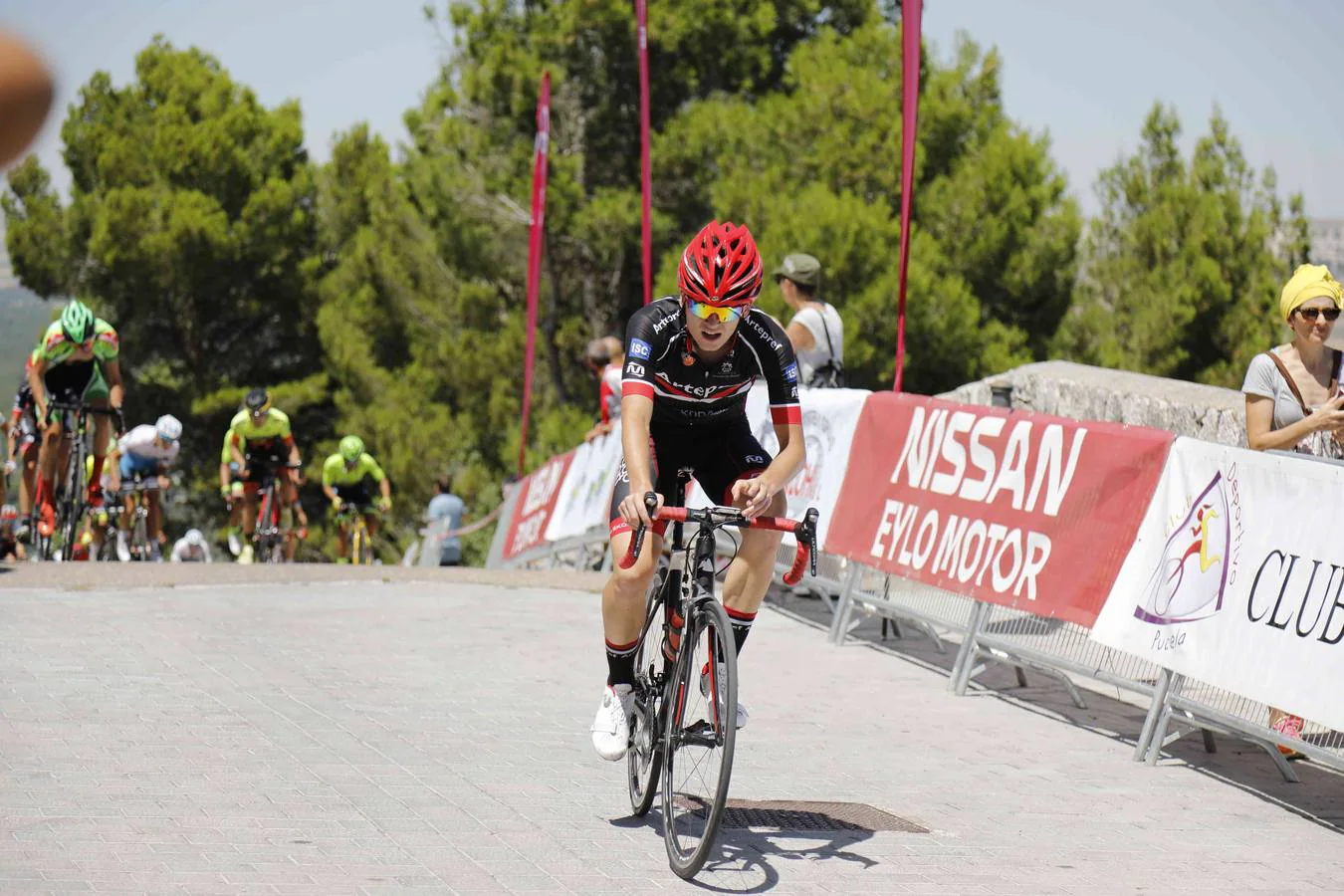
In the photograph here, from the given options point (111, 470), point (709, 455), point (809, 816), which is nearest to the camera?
point (709, 455)

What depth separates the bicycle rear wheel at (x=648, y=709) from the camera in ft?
19.5

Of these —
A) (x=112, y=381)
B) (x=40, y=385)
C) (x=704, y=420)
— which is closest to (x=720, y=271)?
(x=704, y=420)

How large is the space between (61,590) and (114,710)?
14.3ft

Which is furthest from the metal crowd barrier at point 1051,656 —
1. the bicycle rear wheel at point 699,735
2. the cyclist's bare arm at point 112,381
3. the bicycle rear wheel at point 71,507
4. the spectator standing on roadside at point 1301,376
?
the bicycle rear wheel at point 71,507

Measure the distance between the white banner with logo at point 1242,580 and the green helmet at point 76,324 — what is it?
869 centimetres

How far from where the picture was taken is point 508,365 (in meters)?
38.3

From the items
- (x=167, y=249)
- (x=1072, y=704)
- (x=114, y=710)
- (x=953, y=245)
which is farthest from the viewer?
(x=167, y=249)

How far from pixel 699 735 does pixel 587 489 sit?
1114cm

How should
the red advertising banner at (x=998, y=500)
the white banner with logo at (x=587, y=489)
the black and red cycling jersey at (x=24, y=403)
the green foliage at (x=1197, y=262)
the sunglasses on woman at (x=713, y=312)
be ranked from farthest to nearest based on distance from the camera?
1. the green foliage at (x=1197, y=262)
2. the white banner with logo at (x=587, y=489)
3. the black and red cycling jersey at (x=24, y=403)
4. the red advertising banner at (x=998, y=500)
5. the sunglasses on woman at (x=713, y=312)

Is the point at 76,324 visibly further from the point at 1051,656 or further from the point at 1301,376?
the point at 1301,376

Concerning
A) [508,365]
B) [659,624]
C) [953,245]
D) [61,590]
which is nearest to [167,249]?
[508,365]

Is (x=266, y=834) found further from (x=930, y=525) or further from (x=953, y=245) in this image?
(x=953, y=245)

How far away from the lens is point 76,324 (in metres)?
13.3

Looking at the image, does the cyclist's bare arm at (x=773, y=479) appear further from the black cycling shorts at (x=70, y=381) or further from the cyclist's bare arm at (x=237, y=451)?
the cyclist's bare arm at (x=237, y=451)
